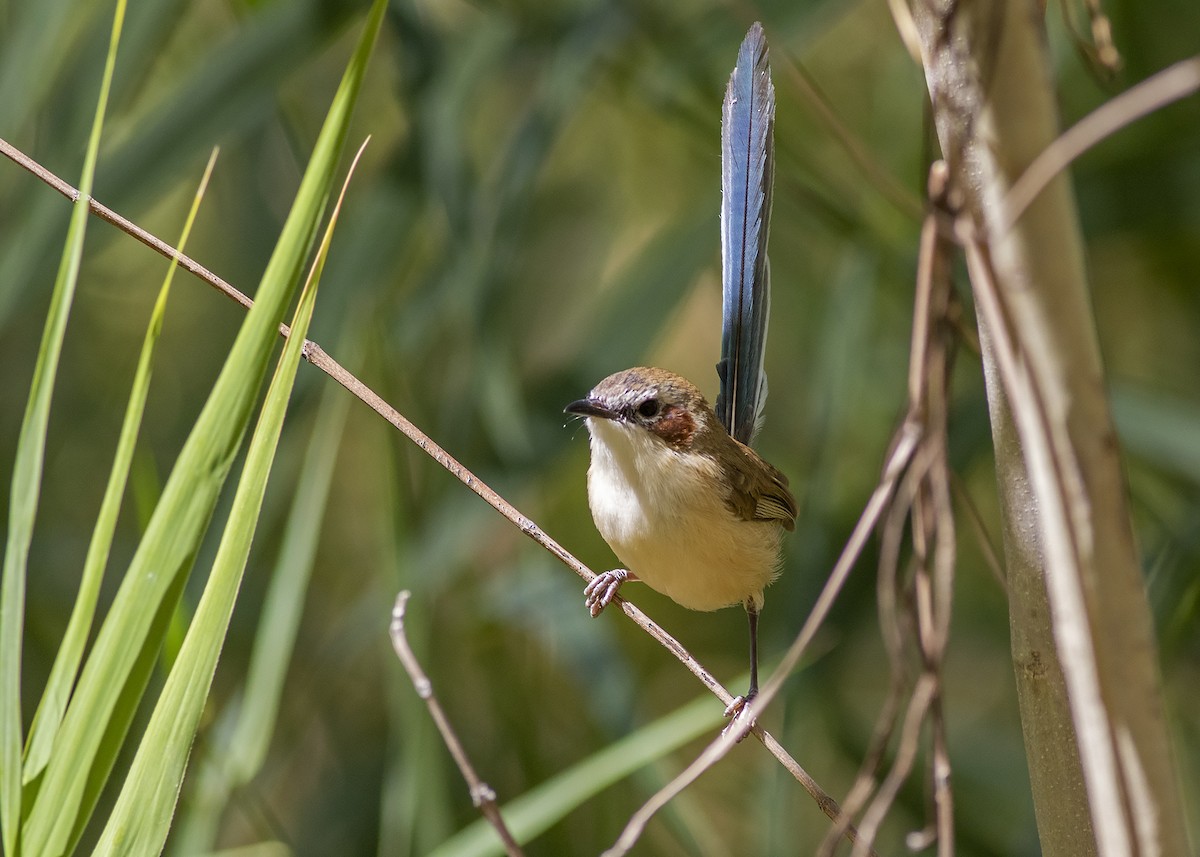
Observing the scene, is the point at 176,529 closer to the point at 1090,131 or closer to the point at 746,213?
the point at 1090,131

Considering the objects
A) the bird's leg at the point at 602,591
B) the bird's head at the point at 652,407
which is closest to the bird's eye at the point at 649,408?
the bird's head at the point at 652,407

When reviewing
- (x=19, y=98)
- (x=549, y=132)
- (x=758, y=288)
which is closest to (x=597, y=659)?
(x=758, y=288)

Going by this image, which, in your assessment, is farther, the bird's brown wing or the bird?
the bird's brown wing

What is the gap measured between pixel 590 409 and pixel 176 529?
4.58 feet

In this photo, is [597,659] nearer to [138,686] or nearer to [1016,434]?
[138,686]

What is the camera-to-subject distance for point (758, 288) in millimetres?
2873

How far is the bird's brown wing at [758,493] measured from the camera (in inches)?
122

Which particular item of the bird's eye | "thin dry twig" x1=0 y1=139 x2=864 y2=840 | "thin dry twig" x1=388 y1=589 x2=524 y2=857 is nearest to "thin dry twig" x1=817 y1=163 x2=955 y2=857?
"thin dry twig" x1=388 y1=589 x2=524 y2=857

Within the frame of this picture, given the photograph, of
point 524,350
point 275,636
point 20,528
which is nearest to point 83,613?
point 20,528

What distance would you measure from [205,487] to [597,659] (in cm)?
188

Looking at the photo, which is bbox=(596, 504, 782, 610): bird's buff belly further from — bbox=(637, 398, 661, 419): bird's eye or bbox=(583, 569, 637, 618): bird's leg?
bbox=(637, 398, 661, 419): bird's eye

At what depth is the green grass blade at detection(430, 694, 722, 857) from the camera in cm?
217

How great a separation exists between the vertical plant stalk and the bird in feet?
4.84

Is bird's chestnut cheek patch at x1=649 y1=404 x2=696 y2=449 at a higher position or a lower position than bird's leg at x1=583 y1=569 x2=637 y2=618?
higher
